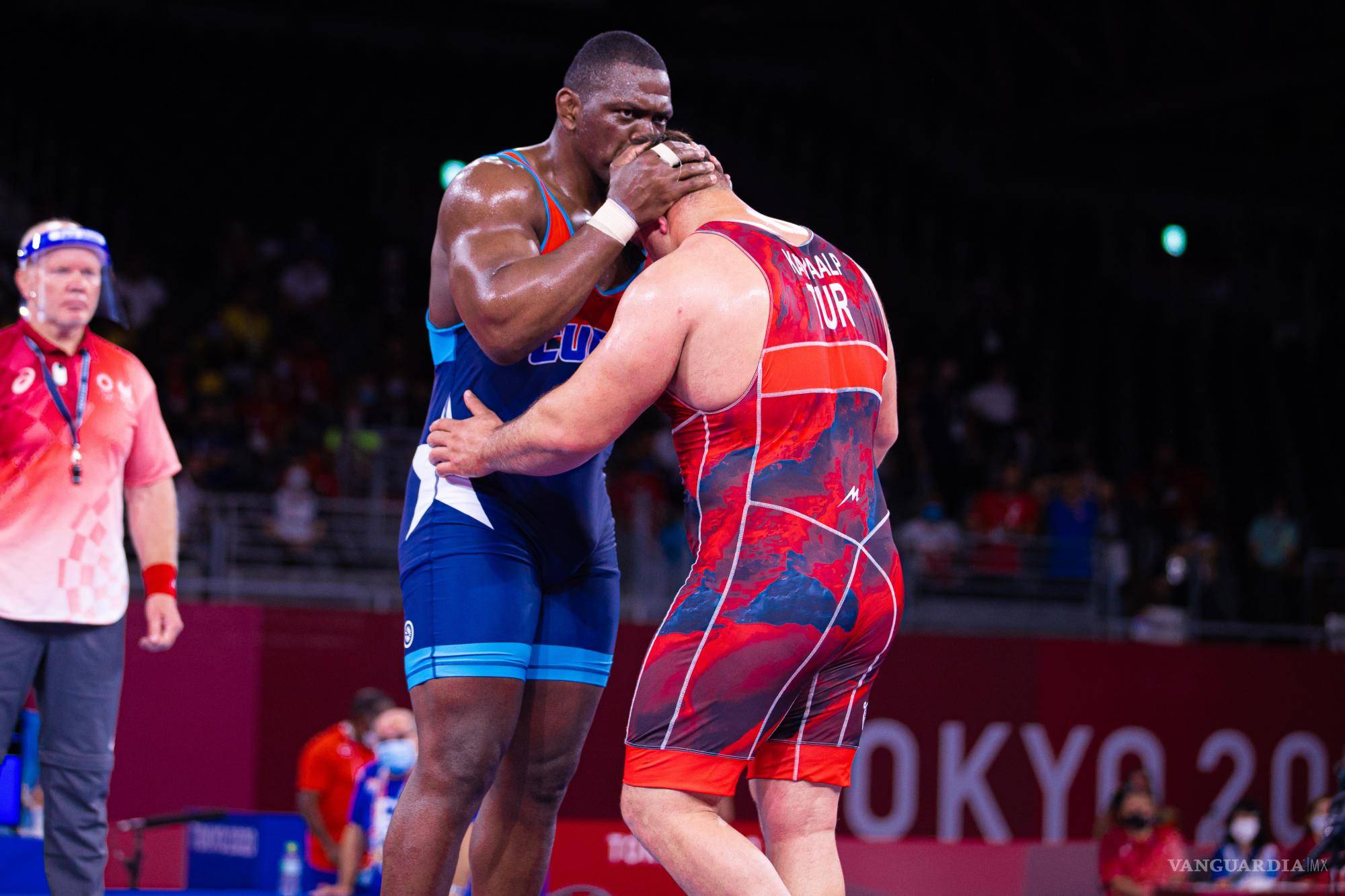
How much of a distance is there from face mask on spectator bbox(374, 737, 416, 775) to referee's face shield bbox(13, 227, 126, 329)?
395 cm

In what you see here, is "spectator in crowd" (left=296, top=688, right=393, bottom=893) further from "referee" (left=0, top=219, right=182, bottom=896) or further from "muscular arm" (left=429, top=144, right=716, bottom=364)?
"muscular arm" (left=429, top=144, right=716, bottom=364)

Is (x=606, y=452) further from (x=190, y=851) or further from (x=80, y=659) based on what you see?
(x=190, y=851)

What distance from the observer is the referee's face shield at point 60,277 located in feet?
14.6

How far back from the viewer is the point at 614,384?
3160 millimetres

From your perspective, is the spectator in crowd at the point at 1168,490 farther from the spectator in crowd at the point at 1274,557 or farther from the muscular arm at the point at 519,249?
the muscular arm at the point at 519,249

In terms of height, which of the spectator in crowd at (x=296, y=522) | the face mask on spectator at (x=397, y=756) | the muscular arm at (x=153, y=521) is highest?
the spectator in crowd at (x=296, y=522)

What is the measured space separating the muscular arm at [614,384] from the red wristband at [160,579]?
1.70 metres

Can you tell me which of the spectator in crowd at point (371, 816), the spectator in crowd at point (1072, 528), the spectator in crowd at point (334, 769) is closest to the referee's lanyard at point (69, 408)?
the spectator in crowd at point (371, 816)

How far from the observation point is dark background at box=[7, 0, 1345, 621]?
16.1m

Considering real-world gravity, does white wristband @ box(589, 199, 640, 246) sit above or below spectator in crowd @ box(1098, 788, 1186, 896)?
above

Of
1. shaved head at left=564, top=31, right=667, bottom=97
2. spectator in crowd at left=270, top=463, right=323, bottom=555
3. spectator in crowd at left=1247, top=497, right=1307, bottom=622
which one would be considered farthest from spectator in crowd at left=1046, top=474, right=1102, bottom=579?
shaved head at left=564, top=31, right=667, bottom=97

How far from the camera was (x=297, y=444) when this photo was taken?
522 inches

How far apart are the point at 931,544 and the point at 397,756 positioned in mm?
5552

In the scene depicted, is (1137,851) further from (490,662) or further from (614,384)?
(614,384)
